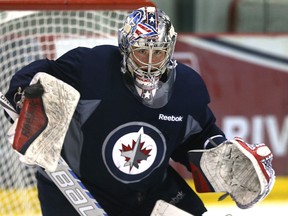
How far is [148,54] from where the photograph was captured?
2775 mm

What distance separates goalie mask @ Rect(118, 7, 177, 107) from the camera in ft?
9.10

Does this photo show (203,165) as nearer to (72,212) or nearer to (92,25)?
(72,212)

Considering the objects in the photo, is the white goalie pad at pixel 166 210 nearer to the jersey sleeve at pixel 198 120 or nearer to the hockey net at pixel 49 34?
the jersey sleeve at pixel 198 120

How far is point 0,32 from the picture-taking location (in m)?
3.37

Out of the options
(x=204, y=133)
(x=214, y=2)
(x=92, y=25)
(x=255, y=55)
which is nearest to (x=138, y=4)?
(x=92, y=25)

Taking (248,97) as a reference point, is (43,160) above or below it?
above

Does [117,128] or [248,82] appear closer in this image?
[117,128]

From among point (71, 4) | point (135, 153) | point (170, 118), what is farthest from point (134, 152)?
point (71, 4)

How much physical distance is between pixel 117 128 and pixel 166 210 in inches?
11.9

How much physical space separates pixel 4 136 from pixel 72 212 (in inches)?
35.4

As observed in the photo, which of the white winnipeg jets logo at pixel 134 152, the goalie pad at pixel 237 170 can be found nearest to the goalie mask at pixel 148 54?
the white winnipeg jets logo at pixel 134 152

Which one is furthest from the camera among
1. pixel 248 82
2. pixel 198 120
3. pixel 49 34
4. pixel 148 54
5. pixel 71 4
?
pixel 248 82

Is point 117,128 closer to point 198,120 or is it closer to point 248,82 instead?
point 198,120

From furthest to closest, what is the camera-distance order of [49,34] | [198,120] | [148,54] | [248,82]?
[248,82], [49,34], [198,120], [148,54]
